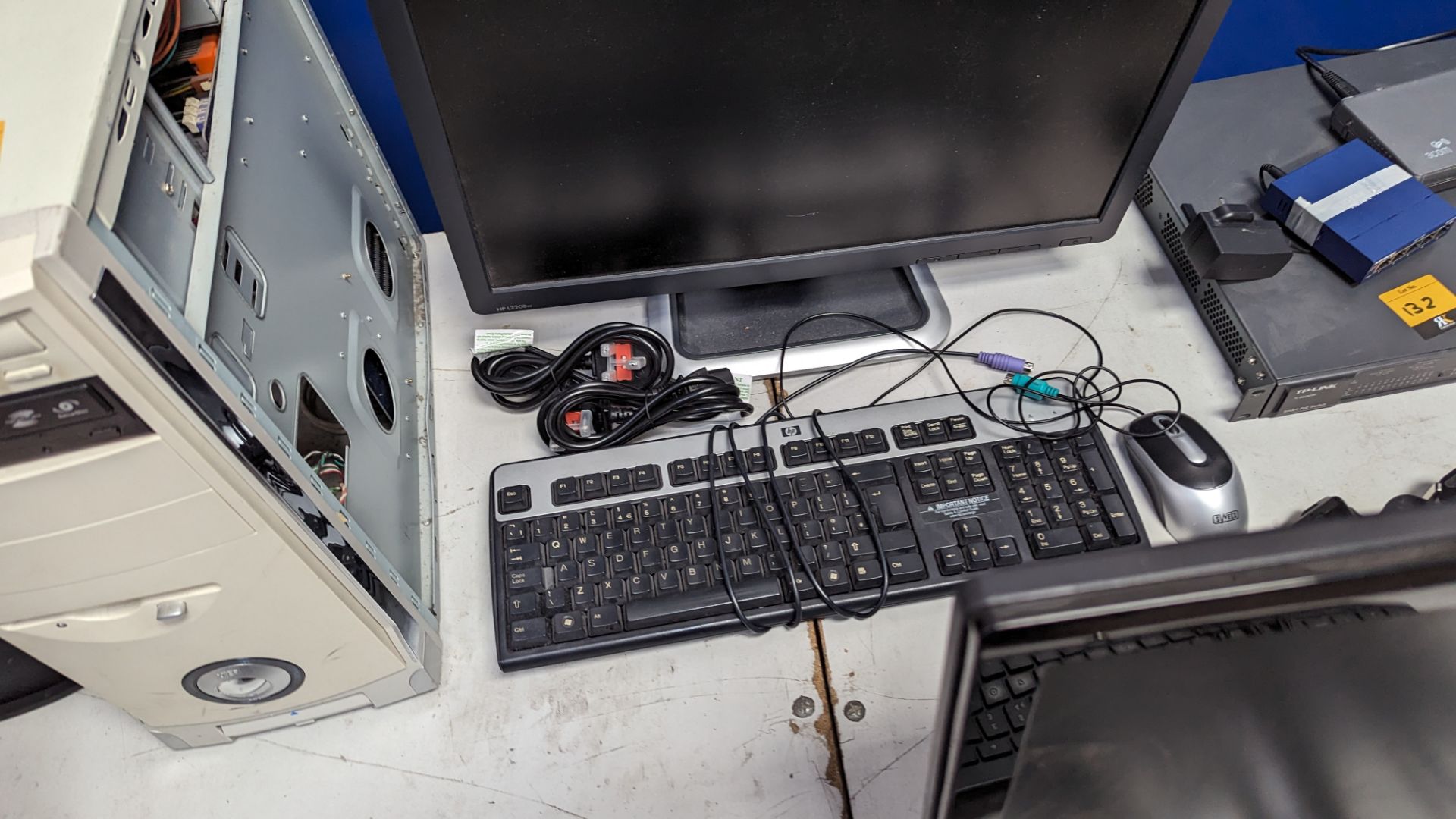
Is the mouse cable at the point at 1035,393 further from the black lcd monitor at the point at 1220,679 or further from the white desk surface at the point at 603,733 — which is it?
the black lcd monitor at the point at 1220,679

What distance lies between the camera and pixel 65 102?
1.17ft

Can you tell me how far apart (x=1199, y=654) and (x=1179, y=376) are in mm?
535

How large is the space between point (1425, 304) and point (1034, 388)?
0.31 m

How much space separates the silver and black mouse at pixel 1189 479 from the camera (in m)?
0.66

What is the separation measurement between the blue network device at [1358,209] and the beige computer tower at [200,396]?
742 millimetres

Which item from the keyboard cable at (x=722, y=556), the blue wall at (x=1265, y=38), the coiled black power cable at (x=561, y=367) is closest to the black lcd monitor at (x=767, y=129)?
the coiled black power cable at (x=561, y=367)

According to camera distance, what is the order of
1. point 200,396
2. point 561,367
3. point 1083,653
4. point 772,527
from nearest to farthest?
point 1083,653 < point 200,396 < point 772,527 < point 561,367

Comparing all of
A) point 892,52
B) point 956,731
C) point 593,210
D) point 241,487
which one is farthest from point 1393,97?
point 241,487

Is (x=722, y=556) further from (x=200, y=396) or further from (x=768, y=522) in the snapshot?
(x=200, y=396)

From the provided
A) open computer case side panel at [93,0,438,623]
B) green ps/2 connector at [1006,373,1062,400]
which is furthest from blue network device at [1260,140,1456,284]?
open computer case side panel at [93,0,438,623]

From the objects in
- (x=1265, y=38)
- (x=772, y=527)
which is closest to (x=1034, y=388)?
(x=772, y=527)

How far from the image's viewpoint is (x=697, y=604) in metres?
0.62

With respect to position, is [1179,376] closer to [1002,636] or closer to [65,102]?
[1002,636]

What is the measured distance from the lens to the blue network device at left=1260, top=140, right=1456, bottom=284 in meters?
0.72
